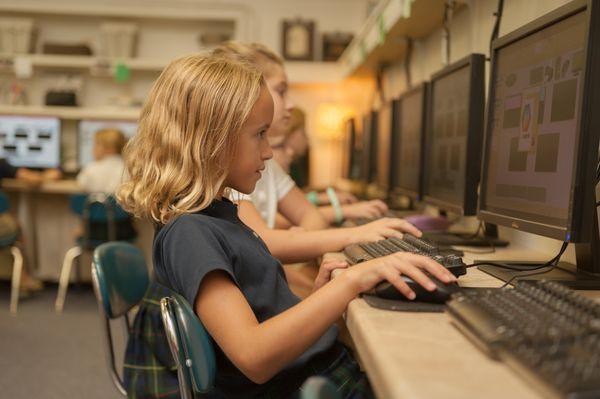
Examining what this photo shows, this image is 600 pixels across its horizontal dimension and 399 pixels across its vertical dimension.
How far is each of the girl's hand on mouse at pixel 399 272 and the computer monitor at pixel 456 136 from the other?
0.65 m

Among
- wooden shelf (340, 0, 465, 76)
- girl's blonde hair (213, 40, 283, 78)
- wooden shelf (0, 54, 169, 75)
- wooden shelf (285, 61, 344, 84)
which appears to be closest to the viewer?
girl's blonde hair (213, 40, 283, 78)

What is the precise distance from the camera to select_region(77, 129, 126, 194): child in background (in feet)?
11.9

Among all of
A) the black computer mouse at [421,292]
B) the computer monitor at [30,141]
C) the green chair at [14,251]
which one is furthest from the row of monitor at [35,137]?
the black computer mouse at [421,292]

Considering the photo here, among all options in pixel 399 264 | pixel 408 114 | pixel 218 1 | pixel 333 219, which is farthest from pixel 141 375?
pixel 218 1

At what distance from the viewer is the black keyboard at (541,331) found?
451 mm

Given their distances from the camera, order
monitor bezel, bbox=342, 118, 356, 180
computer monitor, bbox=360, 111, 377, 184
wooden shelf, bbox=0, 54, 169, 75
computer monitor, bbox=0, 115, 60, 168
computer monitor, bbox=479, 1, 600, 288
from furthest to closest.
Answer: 1. wooden shelf, bbox=0, 54, 169, 75
2. computer monitor, bbox=0, 115, 60, 168
3. monitor bezel, bbox=342, 118, 356, 180
4. computer monitor, bbox=360, 111, 377, 184
5. computer monitor, bbox=479, 1, 600, 288

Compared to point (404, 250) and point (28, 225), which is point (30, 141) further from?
point (404, 250)

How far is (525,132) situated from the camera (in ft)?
3.45

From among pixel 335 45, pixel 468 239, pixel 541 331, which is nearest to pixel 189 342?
pixel 541 331

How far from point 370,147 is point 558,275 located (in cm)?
197

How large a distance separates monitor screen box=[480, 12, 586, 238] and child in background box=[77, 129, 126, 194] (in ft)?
9.04

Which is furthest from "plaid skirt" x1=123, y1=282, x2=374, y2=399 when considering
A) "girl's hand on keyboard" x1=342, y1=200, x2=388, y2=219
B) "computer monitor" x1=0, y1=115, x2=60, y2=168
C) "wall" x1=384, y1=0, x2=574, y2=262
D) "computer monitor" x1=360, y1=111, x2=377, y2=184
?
"computer monitor" x1=0, y1=115, x2=60, y2=168

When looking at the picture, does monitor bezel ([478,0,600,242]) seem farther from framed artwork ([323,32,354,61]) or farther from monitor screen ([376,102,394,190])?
framed artwork ([323,32,354,61])

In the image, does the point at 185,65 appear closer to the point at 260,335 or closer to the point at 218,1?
the point at 260,335
